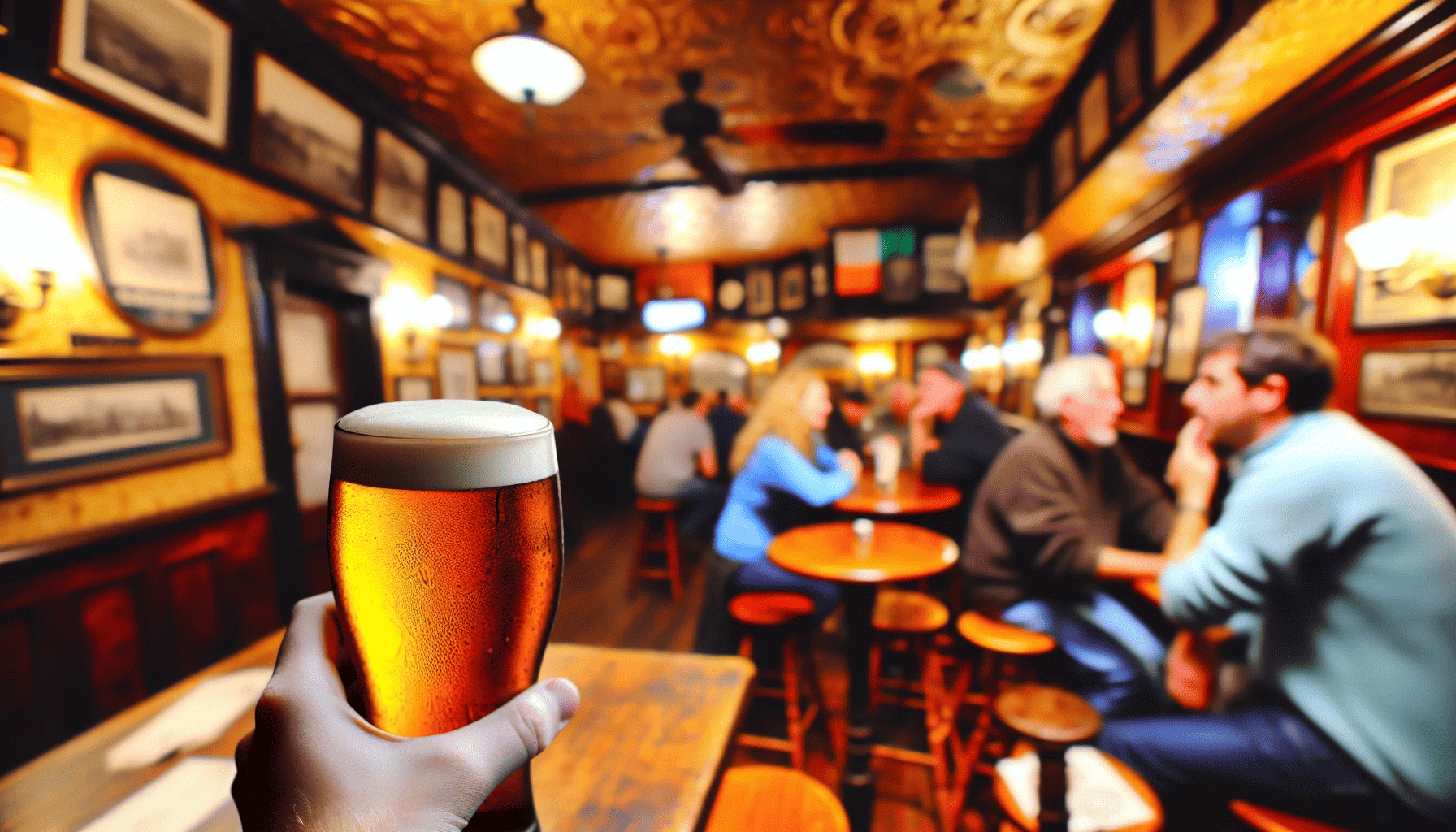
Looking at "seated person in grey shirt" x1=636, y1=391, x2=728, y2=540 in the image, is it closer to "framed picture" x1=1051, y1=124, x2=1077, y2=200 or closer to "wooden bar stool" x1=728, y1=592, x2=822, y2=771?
"wooden bar stool" x1=728, y1=592, x2=822, y2=771

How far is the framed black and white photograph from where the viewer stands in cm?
287

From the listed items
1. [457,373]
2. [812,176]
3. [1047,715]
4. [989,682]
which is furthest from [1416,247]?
[457,373]

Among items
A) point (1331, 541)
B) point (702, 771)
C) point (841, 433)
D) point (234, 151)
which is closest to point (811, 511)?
point (841, 433)

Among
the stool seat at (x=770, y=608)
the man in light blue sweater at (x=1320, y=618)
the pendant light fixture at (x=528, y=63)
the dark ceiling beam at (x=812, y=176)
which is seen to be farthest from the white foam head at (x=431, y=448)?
the dark ceiling beam at (x=812, y=176)

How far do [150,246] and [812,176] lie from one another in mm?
4644

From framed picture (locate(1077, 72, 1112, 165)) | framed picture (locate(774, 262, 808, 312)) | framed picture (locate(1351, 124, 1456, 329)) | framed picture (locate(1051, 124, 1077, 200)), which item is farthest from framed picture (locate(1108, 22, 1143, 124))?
framed picture (locate(774, 262, 808, 312))

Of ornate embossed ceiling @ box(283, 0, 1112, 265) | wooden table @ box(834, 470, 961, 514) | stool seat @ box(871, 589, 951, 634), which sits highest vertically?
ornate embossed ceiling @ box(283, 0, 1112, 265)

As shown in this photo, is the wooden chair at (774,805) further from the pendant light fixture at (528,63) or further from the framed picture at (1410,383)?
the pendant light fixture at (528,63)

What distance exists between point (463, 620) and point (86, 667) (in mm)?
2902

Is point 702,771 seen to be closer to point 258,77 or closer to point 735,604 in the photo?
point 735,604

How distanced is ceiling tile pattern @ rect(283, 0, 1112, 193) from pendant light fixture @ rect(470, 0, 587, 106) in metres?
0.21

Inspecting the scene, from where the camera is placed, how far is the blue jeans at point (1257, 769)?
4.25 feet

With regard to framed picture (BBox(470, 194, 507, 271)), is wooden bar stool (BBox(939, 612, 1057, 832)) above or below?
below

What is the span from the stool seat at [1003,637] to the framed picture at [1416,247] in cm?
160
